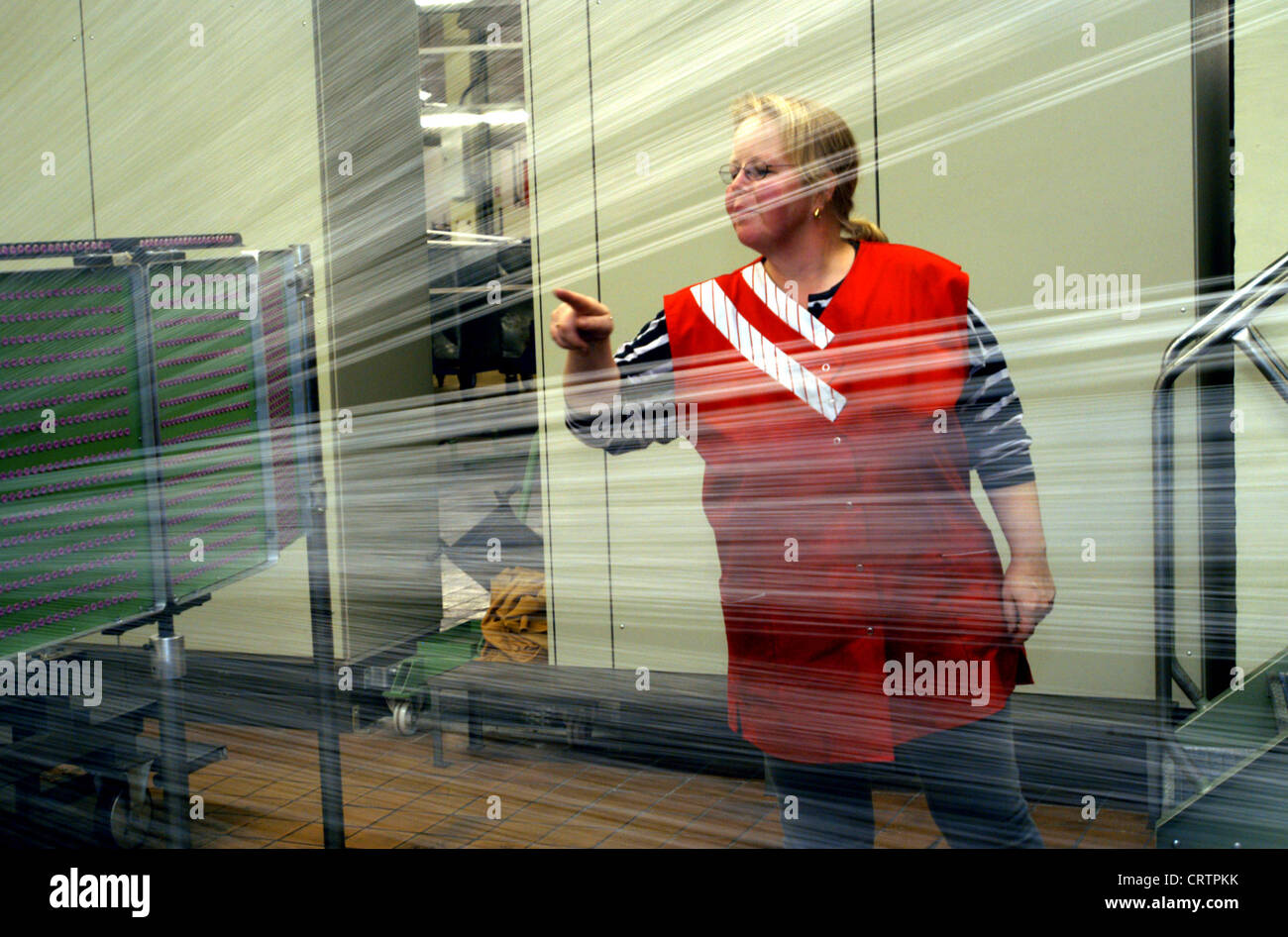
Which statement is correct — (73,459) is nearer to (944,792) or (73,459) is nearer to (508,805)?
(508,805)

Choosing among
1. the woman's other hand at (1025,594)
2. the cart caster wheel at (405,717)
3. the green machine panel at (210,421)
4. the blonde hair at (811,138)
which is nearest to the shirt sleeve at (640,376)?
the blonde hair at (811,138)

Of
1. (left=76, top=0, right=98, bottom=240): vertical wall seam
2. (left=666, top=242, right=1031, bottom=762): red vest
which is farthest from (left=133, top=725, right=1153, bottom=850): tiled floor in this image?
(left=76, top=0, right=98, bottom=240): vertical wall seam

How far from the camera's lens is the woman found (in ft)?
4.01

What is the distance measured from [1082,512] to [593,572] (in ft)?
3.74

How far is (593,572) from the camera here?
2656 millimetres

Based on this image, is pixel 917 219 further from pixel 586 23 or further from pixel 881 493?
pixel 881 493

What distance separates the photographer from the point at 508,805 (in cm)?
222

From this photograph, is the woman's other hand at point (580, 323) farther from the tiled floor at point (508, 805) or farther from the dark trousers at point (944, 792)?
the tiled floor at point (508, 805)

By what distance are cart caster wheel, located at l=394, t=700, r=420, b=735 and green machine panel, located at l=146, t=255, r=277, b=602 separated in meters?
0.88

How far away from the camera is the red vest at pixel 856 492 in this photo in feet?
4.01

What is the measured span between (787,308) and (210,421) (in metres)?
1.03

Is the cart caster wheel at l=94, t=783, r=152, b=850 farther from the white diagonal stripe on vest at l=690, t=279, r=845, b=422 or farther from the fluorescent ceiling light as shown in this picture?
the fluorescent ceiling light

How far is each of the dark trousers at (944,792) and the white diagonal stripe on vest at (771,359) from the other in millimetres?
401

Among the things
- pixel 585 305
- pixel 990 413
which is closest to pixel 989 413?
pixel 990 413
